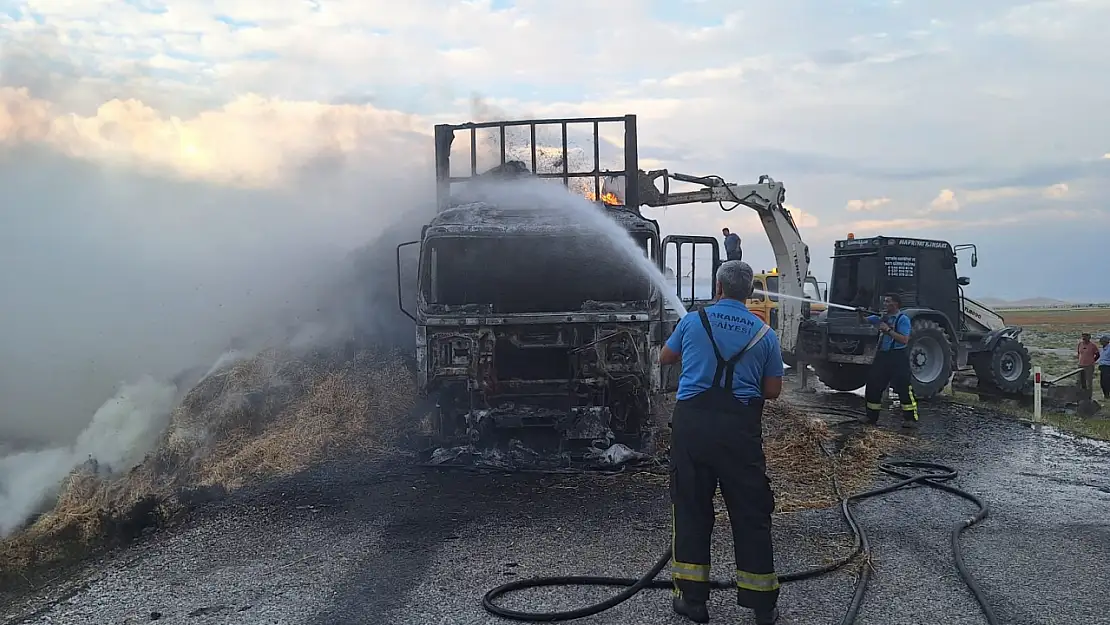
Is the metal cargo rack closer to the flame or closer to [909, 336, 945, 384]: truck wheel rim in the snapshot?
the flame

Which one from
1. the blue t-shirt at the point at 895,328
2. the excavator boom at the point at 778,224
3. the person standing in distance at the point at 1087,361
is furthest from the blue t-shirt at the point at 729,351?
the person standing in distance at the point at 1087,361

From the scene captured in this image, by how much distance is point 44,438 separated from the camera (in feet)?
46.4


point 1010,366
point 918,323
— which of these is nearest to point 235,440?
point 918,323

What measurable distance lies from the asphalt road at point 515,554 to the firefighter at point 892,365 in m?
2.68

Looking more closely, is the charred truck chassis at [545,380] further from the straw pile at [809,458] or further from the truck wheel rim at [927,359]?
the truck wheel rim at [927,359]

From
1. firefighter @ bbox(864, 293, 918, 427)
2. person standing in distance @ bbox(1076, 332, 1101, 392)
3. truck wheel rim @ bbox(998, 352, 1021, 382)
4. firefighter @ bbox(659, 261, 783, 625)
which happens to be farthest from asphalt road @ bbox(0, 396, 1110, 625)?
truck wheel rim @ bbox(998, 352, 1021, 382)

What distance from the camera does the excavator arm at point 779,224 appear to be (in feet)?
47.0

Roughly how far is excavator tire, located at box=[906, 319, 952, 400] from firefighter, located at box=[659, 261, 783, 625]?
407 inches

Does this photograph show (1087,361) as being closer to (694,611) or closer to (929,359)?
(929,359)

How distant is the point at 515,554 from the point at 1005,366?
11994 millimetres

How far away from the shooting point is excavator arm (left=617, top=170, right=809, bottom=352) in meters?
14.3

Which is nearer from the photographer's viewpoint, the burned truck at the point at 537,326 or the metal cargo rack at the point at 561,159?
the burned truck at the point at 537,326

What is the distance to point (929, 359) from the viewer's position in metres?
14.1

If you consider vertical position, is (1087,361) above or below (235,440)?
above
